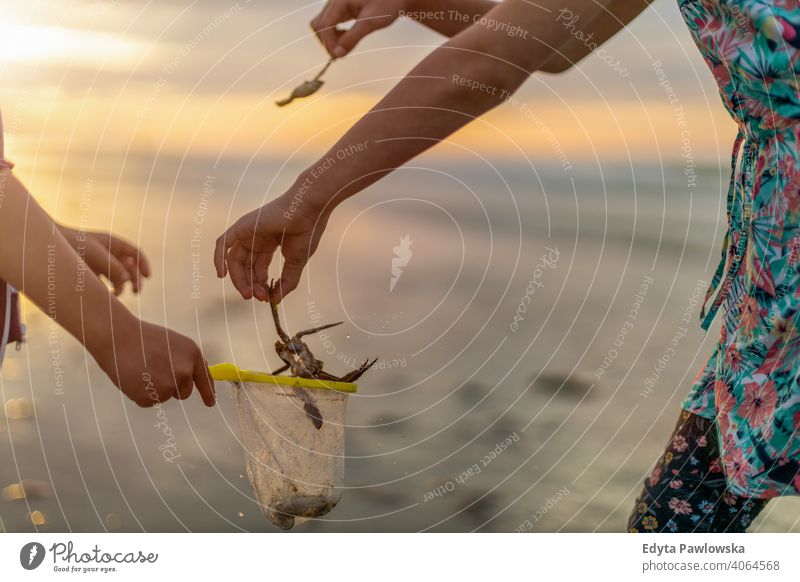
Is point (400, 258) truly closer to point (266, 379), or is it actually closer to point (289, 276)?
point (289, 276)

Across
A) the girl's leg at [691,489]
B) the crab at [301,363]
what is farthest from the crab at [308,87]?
the girl's leg at [691,489]

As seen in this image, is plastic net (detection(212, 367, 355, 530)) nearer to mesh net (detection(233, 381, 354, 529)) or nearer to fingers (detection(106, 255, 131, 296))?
mesh net (detection(233, 381, 354, 529))

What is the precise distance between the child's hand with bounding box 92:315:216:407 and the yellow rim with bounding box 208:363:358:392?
3 cm

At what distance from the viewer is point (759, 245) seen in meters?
0.97

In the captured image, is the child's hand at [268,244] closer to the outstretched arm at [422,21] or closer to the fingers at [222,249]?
the fingers at [222,249]

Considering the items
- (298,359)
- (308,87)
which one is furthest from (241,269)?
(308,87)

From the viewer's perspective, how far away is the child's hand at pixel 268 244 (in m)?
1.25

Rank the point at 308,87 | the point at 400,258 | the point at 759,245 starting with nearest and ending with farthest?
the point at 759,245 < the point at 308,87 < the point at 400,258

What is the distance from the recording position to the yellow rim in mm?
1207

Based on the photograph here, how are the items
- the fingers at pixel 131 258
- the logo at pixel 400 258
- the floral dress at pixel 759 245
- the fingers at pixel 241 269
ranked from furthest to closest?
the logo at pixel 400 258, the fingers at pixel 131 258, the fingers at pixel 241 269, the floral dress at pixel 759 245

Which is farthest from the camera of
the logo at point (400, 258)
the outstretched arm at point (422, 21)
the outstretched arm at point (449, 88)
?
the logo at point (400, 258)

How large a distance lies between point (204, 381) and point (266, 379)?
0.11 meters
